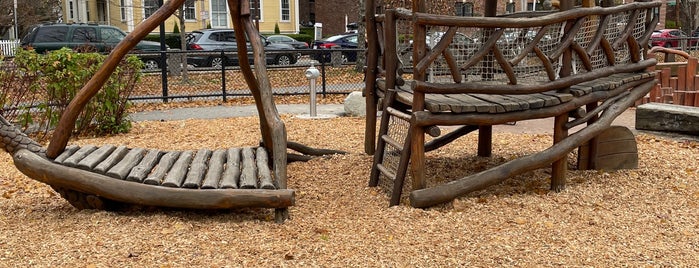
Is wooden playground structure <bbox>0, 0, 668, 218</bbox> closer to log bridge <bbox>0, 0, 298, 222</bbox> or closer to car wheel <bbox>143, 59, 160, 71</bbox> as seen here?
log bridge <bbox>0, 0, 298, 222</bbox>

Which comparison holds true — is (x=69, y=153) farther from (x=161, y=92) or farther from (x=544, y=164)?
(x=161, y=92)

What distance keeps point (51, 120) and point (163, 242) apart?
19.1 feet

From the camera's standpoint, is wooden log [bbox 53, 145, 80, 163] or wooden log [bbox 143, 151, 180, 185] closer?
wooden log [bbox 143, 151, 180, 185]

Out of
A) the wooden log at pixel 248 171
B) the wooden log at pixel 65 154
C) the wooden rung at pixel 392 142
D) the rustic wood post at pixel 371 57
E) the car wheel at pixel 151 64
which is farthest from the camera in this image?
the car wheel at pixel 151 64

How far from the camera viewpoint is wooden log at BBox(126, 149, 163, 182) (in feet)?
17.7

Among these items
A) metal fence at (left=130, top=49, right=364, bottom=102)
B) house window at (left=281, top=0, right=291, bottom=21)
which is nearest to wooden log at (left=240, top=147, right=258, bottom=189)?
metal fence at (left=130, top=49, right=364, bottom=102)

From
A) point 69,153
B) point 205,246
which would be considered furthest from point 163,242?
point 69,153

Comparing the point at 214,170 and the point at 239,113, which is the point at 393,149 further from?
the point at 239,113

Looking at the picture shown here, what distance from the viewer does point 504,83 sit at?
657 centimetres

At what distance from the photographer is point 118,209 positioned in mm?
5625

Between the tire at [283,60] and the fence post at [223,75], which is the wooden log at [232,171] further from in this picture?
the tire at [283,60]

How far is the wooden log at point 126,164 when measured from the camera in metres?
5.40

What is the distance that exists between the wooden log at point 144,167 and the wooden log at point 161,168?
0.04 m

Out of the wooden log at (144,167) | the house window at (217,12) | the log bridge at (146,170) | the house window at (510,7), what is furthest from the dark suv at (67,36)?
the house window at (510,7)
